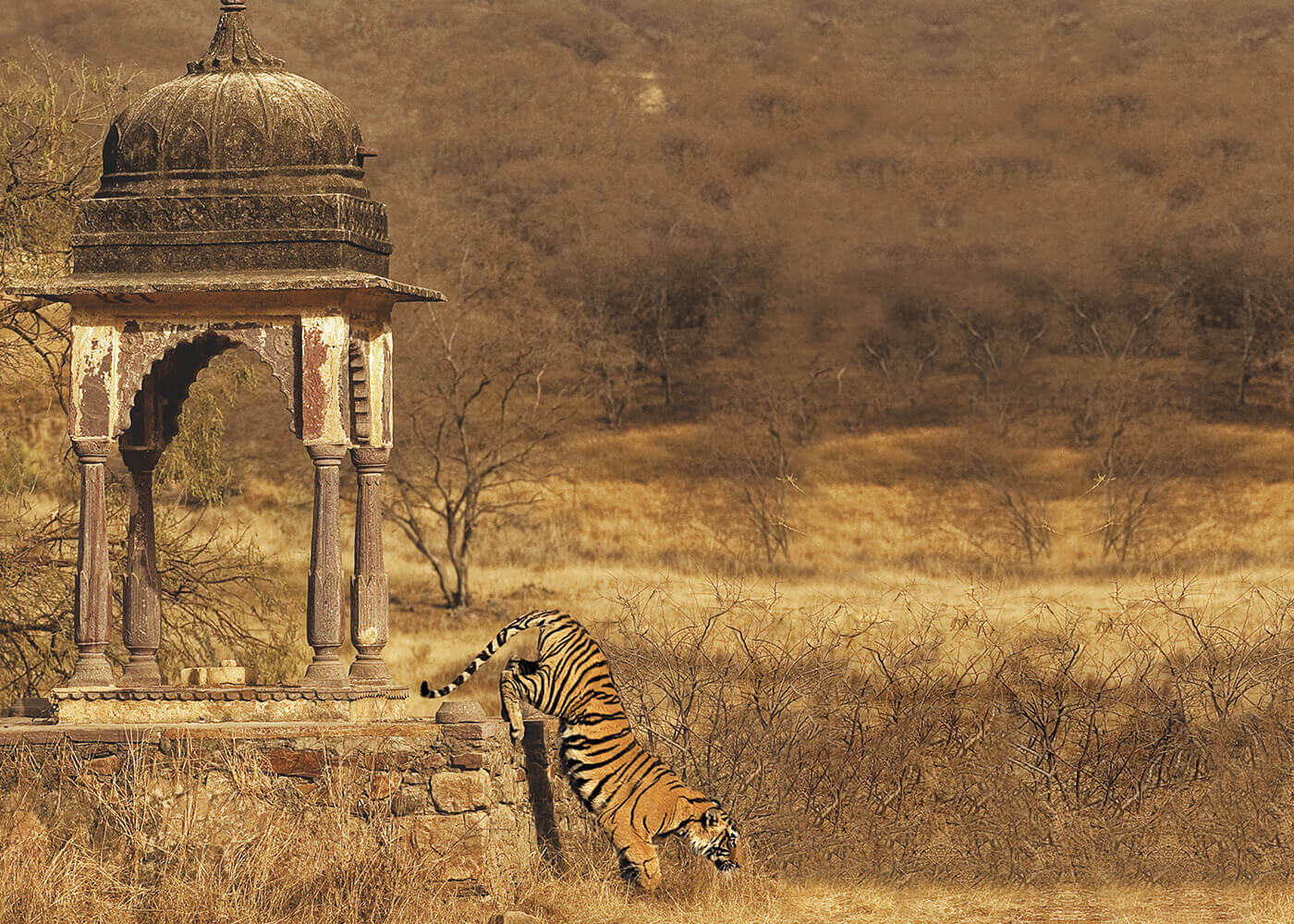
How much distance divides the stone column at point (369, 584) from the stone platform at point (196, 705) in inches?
7.5

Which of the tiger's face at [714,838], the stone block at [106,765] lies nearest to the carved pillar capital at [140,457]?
the stone block at [106,765]

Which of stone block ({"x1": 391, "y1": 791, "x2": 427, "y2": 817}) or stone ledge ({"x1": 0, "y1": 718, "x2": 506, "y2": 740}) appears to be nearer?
stone block ({"x1": 391, "y1": 791, "x2": 427, "y2": 817})

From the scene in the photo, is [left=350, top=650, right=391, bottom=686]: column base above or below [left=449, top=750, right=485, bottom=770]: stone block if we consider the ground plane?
above

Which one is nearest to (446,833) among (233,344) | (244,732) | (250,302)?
(244,732)

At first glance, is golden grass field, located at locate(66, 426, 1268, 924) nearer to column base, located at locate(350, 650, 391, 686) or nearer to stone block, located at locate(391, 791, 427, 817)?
stone block, located at locate(391, 791, 427, 817)

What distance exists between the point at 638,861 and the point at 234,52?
17.4ft

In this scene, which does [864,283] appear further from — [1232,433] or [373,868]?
[373,868]

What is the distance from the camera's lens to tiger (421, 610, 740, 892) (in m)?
11.4

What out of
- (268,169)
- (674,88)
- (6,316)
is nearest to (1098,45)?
(674,88)

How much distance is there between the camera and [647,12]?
71.9 meters

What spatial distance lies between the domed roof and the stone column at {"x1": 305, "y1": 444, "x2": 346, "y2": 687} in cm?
158

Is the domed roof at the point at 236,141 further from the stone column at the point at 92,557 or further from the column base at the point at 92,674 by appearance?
the column base at the point at 92,674

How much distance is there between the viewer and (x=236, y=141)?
11.6 m

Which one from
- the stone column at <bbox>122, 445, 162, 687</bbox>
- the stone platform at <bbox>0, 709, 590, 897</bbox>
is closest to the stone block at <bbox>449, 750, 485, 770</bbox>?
the stone platform at <bbox>0, 709, 590, 897</bbox>
